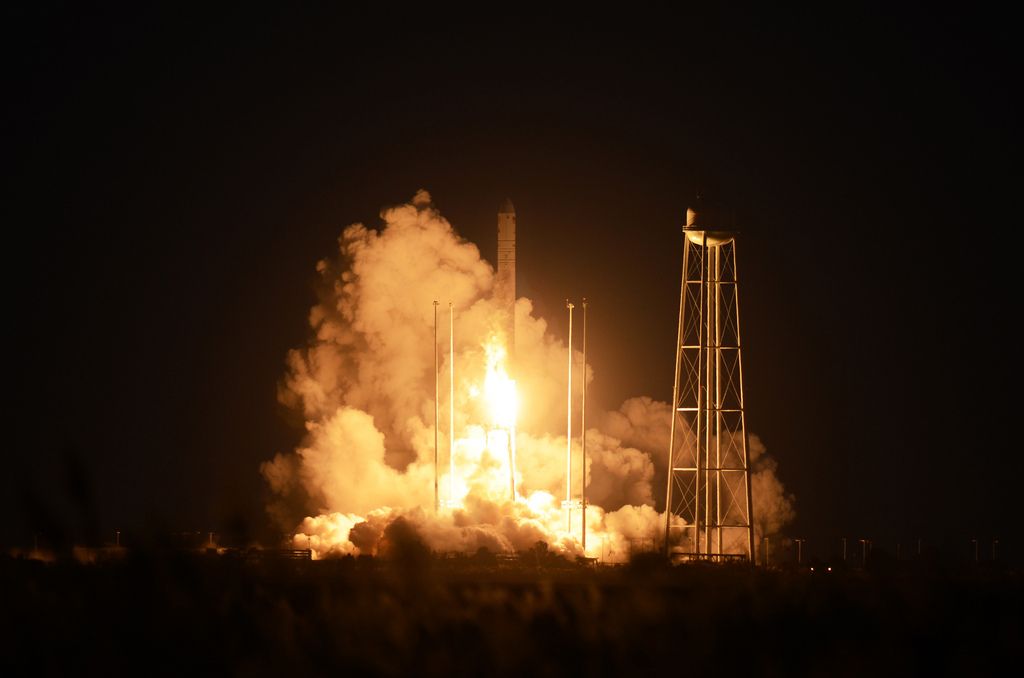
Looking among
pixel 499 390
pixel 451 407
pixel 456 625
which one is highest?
pixel 499 390

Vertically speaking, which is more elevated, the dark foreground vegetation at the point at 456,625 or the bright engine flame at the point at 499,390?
the bright engine flame at the point at 499,390

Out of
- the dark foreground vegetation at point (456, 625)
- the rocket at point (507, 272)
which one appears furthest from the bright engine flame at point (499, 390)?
the dark foreground vegetation at point (456, 625)

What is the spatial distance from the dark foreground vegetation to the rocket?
20.2m

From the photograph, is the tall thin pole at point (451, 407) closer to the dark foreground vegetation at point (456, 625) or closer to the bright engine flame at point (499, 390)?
the bright engine flame at point (499, 390)

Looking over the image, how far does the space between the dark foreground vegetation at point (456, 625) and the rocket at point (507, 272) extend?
20.2 metres

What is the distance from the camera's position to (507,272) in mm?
63438

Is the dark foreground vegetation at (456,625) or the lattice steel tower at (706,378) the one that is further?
the lattice steel tower at (706,378)

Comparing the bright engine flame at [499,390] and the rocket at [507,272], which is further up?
the rocket at [507,272]

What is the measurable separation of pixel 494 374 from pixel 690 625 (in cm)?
2818

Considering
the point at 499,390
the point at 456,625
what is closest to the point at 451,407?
the point at 499,390

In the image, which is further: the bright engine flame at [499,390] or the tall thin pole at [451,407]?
the bright engine flame at [499,390]

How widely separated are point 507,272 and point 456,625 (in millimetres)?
28672

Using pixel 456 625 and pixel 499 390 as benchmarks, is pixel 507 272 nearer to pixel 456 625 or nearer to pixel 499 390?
pixel 499 390

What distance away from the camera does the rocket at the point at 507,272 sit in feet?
208
